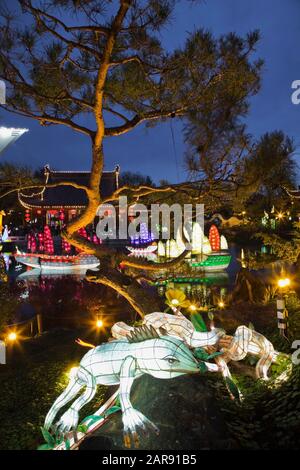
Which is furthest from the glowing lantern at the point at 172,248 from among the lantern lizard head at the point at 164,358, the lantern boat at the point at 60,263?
the lantern lizard head at the point at 164,358

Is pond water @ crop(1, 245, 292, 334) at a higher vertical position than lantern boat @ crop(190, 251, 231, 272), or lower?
A: lower

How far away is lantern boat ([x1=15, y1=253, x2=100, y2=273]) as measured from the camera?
57.1 feet

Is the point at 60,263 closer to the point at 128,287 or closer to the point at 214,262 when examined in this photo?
the point at 214,262

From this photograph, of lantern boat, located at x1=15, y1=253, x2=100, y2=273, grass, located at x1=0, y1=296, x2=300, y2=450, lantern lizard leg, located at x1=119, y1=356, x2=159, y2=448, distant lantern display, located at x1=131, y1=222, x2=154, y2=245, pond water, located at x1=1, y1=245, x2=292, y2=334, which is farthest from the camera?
distant lantern display, located at x1=131, y1=222, x2=154, y2=245

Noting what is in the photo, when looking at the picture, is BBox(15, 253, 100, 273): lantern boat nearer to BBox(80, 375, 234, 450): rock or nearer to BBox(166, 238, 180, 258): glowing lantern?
BBox(166, 238, 180, 258): glowing lantern

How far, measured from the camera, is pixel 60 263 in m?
17.4

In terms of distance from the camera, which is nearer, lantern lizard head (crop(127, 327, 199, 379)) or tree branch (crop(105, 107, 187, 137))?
lantern lizard head (crop(127, 327, 199, 379))

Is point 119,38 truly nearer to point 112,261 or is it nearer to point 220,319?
point 112,261

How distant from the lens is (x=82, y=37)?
17.0ft

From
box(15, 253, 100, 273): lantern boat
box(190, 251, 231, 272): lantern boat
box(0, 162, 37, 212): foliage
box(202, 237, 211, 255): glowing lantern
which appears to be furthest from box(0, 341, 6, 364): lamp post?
box(202, 237, 211, 255): glowing lantern

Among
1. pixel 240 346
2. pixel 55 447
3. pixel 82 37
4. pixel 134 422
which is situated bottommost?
pixel 55 447

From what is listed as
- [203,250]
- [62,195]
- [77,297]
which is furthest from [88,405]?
[62,195]
